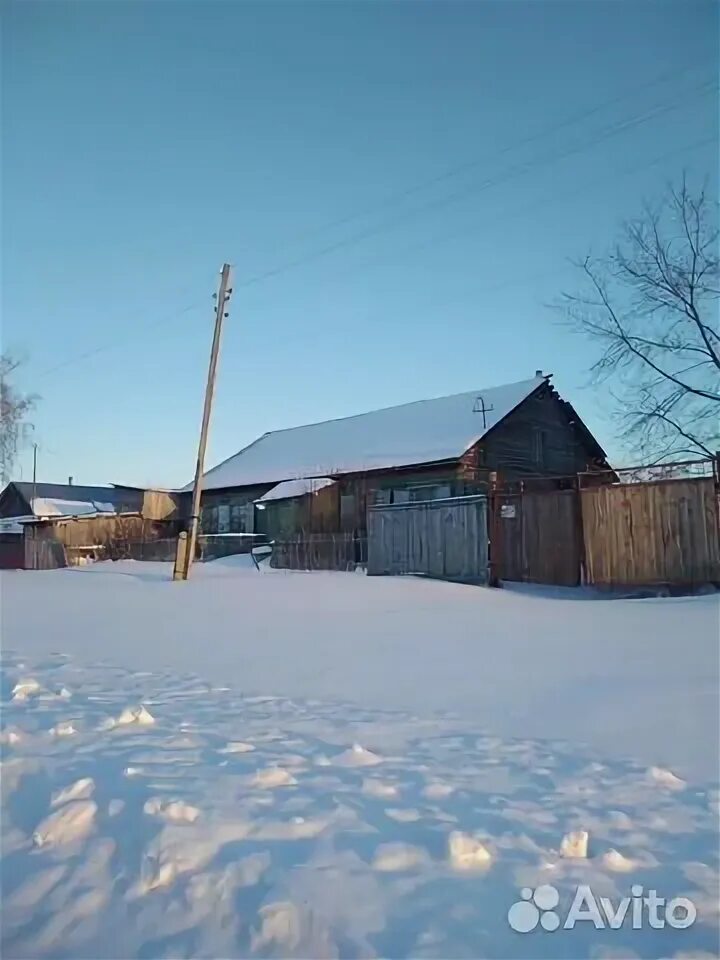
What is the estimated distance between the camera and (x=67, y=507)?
142ft

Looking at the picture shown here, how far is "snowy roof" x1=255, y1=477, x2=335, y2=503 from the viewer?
2766 cm

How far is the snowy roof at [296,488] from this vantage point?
27656 mm

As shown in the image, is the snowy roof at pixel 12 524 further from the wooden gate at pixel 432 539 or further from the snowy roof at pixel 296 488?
the wooden gate at pixel 432 539

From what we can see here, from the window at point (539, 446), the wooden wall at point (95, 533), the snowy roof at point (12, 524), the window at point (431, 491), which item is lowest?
the wooden wall at point (95, 533)

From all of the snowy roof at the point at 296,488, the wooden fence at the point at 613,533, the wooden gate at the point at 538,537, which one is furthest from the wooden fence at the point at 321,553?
the snowy roof at the point at 296,488

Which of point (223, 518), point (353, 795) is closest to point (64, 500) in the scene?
point (223, 518)

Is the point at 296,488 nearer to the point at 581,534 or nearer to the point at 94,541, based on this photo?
the point at 94,541

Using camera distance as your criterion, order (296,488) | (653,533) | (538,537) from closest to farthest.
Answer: (653,533), (538,537), (296,488)

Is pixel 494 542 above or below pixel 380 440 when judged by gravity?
below

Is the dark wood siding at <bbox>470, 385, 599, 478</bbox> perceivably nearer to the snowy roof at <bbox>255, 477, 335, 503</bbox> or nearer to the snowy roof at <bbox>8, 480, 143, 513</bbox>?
the snowy roof at <bbox>255, 477, 335, 503</bbox>

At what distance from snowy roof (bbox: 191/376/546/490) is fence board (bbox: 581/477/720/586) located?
511 inches

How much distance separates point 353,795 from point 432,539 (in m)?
11.4

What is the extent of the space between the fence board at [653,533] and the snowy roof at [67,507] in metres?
34.2

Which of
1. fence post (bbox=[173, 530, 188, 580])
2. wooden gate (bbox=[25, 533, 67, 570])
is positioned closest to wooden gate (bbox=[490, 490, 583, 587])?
fence post (bbox=[173, 530, 188, 580])
